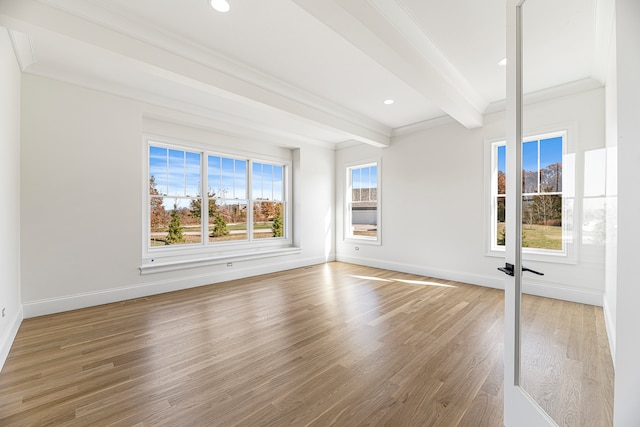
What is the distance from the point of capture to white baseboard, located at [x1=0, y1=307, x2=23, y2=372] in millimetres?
2195

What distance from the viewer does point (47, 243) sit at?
126 inches

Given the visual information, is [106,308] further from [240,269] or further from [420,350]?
[420,350]

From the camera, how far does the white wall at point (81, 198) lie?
314cm

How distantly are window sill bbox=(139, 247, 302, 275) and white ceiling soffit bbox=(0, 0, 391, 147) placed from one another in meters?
2.45

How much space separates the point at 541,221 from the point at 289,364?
1956mm

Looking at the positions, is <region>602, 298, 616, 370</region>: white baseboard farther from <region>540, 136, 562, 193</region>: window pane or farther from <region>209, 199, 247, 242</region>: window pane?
<region>209, 199, 247, 242</region>: window pane

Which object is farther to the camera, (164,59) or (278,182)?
(278,182)

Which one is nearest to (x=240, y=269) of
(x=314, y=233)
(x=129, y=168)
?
(x=314, y=233)

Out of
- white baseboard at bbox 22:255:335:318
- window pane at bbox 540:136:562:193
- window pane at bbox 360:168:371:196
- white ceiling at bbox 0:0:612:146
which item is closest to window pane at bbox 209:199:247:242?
white baseboard at bbox 22:255:335:318

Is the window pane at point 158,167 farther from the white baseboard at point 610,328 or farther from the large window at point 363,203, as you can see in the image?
the white baseboard at point 610,328

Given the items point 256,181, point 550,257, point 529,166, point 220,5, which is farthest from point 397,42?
point 256,181

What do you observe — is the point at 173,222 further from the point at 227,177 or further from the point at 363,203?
the point at 363,203

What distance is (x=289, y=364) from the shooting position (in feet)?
7.18

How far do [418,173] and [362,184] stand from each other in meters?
1.45
